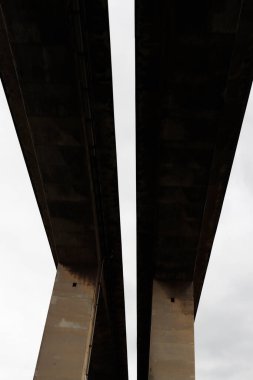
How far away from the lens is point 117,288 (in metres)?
16.2

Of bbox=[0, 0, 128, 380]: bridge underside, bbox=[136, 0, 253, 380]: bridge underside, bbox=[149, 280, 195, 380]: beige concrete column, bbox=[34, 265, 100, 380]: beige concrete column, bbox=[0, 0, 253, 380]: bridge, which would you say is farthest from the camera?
bbox=[149, 280, 195, 380]: beige concrete column

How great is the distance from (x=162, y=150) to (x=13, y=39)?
14.5 ft

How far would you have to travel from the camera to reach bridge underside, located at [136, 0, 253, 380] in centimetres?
777

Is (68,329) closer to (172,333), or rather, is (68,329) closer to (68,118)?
(172,333)

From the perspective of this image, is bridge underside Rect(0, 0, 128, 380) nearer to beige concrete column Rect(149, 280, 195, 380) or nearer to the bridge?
the bridge

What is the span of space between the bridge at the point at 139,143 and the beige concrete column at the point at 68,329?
33 millimetres

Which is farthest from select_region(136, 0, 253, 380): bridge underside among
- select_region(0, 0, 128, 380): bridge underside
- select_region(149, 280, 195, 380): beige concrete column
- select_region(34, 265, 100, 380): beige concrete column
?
select_region(34, 265, 100, 380): beige concrete column

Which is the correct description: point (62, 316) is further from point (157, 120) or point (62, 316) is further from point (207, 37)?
point (207, 37)

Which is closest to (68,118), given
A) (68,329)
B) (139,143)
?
(139,143)

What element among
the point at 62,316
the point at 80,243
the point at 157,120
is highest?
the point at 157,120

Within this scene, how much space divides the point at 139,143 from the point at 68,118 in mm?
1977

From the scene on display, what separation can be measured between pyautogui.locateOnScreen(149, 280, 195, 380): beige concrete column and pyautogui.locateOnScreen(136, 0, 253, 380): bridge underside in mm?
138

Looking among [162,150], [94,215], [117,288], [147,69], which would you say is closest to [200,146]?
[162,150]

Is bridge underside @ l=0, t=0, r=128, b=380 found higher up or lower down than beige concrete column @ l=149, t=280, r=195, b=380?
higher up
